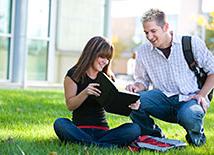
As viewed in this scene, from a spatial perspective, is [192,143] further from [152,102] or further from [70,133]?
[70,133]

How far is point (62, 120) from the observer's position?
13.0 feet

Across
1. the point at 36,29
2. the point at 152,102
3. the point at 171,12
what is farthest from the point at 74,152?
the point at 171,12

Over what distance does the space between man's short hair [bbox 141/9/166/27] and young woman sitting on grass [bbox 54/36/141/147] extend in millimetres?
419

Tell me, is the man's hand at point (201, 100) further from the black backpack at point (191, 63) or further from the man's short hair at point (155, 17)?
the man's short hair at point (155, 17)

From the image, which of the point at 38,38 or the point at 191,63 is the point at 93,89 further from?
the point at 38,38

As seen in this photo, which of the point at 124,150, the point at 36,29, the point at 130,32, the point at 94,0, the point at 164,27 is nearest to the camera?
the point at 124,150

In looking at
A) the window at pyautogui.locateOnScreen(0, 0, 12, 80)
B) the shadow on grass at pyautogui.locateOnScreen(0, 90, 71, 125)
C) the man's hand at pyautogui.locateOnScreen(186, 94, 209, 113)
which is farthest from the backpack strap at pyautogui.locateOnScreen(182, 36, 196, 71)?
the window at pyautogui.locateOnScreen(0, 0, 12, 80)

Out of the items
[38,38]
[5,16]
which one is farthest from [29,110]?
[38,38]

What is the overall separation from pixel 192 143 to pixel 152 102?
0.47m

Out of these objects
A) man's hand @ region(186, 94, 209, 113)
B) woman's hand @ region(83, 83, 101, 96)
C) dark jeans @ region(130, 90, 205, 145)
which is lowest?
dark jeans @ region(130, 90, 205, 145)

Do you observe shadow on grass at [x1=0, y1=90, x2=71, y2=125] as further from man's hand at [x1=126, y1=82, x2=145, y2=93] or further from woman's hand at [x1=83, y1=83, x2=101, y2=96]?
woman's hand at [x1=83, y1=83, x2=101, y2=96]

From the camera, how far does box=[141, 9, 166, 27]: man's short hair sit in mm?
4156

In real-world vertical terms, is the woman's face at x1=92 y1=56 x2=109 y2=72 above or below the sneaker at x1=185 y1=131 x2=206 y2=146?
above

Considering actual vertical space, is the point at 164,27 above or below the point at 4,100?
above
